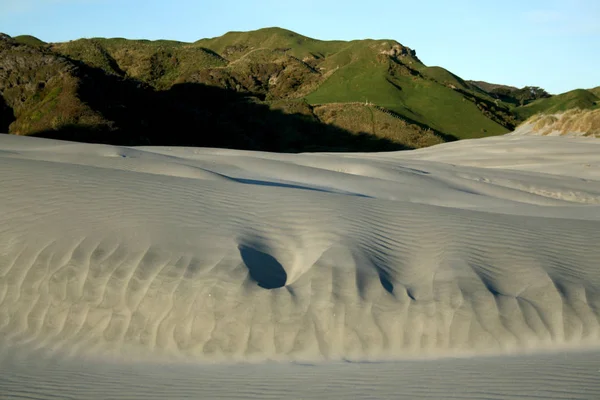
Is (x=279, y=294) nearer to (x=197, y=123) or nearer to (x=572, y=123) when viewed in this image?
(x=572, y=123)

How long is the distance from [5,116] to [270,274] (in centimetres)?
2448

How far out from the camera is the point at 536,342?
581 centimetres

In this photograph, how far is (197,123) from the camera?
35.1 meters

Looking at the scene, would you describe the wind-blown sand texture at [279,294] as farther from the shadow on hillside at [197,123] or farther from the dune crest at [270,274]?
the shadow on hillside at [197,123]

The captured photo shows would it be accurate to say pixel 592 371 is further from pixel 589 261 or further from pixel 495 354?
pixel 589 261

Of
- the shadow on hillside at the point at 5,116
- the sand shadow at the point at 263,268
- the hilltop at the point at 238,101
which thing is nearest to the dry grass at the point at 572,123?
the hilltop at the point at 238,101

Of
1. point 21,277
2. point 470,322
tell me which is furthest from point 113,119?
point 470,322

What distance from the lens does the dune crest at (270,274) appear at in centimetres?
586

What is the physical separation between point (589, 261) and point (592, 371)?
9.23 feet

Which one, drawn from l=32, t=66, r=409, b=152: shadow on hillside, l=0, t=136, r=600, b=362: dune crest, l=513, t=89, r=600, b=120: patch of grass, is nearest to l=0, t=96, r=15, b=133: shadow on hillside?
l=32, t=66, r=409, b=152: shadow on hillside

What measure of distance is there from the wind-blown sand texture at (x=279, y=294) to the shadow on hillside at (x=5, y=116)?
20261mm

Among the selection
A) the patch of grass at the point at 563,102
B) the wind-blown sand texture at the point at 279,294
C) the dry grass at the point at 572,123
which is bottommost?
the wind-blown sand texture at the point at 279,294

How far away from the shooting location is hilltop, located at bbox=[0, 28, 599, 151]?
27.4m

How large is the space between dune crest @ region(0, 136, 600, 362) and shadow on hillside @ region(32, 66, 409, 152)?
1852 centimetres
